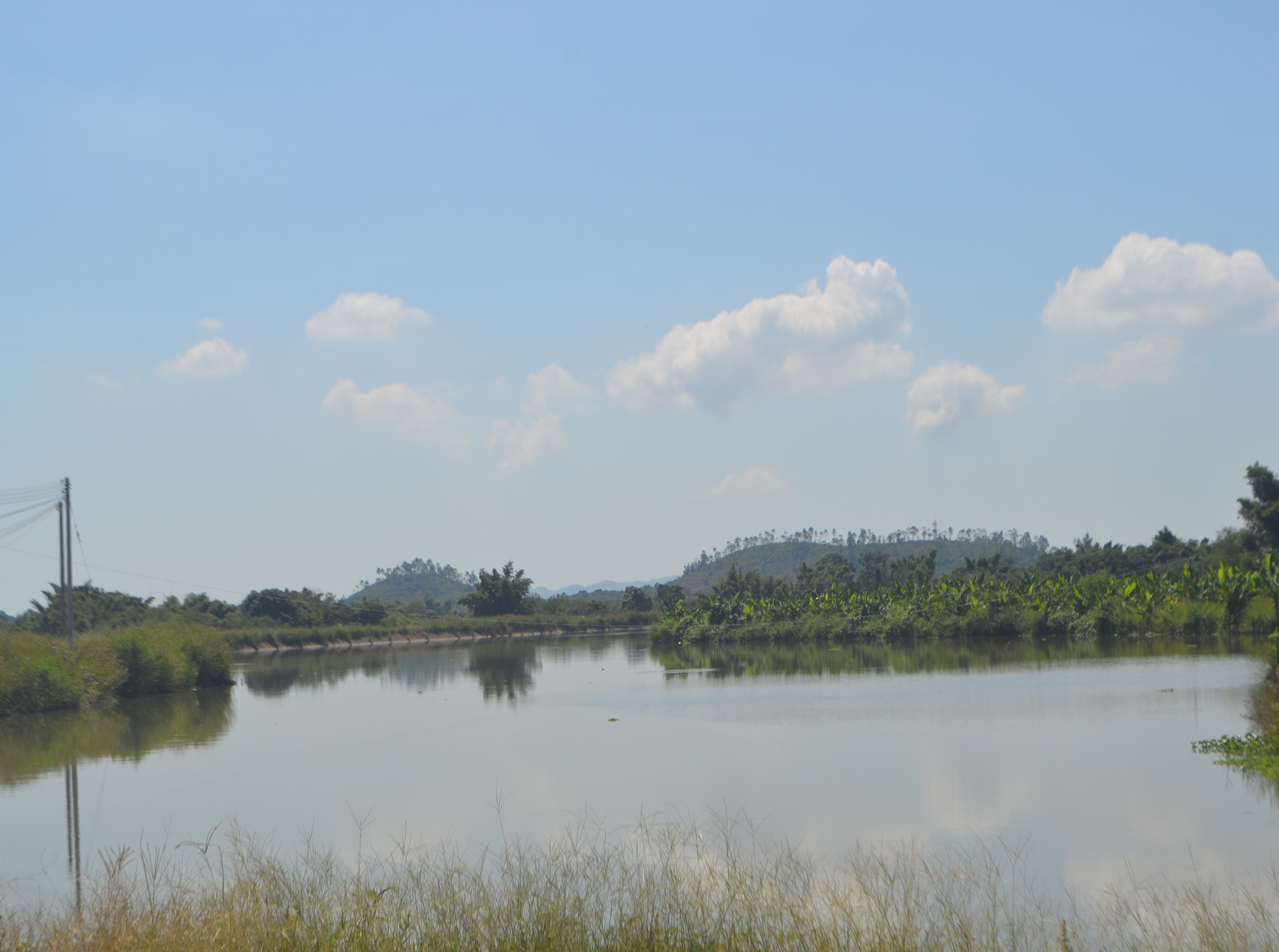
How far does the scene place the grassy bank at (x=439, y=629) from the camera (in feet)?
230

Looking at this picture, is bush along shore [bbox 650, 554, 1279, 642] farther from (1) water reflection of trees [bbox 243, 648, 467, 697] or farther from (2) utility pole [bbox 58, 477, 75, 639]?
(2) utility pole [bbox 58, 477, 75, 639]

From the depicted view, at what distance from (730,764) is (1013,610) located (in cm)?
3150

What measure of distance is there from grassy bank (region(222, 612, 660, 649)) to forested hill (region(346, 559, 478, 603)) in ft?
291

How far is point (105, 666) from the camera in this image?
30578 mm

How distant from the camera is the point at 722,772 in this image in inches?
606

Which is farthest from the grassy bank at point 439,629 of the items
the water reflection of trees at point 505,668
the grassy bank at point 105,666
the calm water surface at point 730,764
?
the calm water surface at point 730,764

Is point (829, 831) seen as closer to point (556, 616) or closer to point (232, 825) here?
point (232, 825)

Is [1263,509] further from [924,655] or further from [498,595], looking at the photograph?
[498,595]

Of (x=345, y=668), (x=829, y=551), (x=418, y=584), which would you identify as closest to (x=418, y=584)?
(x=418, y=584)

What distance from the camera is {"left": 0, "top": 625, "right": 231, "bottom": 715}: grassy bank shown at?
27391 millimetres

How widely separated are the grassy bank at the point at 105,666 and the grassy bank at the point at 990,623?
84.0 feet

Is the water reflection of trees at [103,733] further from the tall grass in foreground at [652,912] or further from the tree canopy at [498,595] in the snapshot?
the tree canopy at [498,595]

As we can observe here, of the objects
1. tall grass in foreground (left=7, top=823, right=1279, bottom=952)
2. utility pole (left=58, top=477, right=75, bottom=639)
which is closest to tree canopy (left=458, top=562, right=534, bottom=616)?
utility pole (left=58, top=477, right=75, bottom=639)

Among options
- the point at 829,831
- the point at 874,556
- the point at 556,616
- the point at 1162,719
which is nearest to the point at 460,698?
the point at 1162,719
